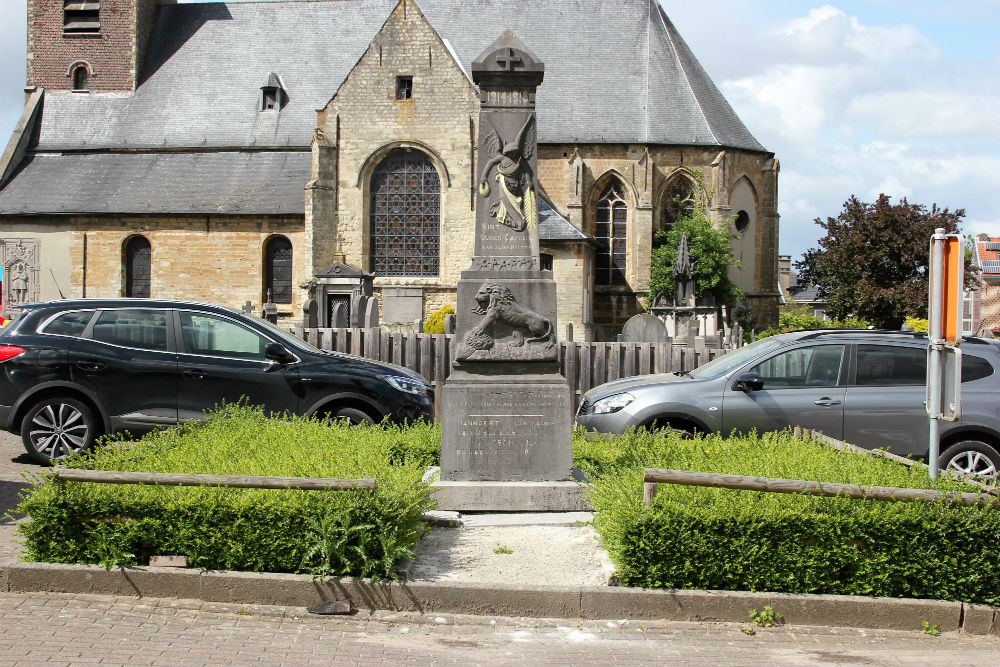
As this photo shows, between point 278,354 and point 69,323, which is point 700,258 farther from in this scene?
point 69,323

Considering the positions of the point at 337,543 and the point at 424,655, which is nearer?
the point at 424,655

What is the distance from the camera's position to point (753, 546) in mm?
5500

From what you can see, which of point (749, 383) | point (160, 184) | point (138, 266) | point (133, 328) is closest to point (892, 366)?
point (749, 383)

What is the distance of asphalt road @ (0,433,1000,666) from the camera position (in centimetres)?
471

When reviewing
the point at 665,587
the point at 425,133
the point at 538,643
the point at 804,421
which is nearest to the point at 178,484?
the point at 538,643

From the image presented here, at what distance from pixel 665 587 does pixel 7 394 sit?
24.6ft

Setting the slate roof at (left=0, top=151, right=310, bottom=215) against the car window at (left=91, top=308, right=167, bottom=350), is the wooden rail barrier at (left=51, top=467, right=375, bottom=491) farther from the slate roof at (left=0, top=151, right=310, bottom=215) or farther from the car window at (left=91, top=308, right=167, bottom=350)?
the slate roof at (left=0, top=151, right=310, bottom=215)

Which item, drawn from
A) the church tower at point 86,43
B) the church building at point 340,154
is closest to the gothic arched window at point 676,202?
the church building at point 340,154

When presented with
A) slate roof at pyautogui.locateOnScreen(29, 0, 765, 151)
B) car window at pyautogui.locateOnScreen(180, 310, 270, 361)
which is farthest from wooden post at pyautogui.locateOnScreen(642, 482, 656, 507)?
slate roof at pyautogui.locateOnScreen(29, 0, 765, 151)

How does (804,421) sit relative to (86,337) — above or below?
below

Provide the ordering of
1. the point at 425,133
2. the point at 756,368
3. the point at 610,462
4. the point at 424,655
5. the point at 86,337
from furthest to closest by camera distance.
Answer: the point at 425,133 < the point at 86,337 < the point at 756,368 < the point at 610,462 < the point at 424,655

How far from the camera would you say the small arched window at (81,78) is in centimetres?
3269

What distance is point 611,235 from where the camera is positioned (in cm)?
3161

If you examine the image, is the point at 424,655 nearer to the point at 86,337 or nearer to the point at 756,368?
the point at 756,368
